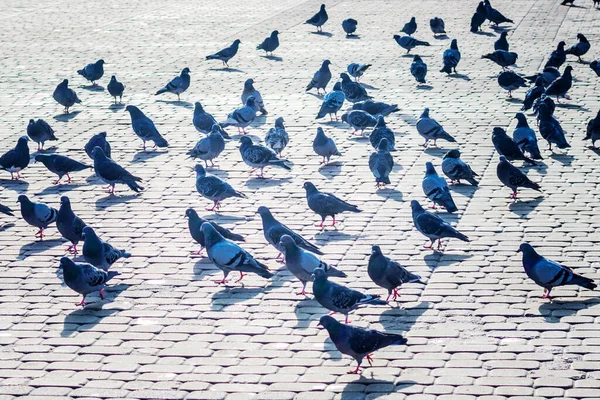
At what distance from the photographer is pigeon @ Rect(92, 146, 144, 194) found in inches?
599

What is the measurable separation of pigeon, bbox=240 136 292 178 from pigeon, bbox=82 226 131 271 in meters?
4.49

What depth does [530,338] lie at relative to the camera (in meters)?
9.80

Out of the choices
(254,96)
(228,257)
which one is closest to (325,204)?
(228,257)

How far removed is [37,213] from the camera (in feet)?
43.7

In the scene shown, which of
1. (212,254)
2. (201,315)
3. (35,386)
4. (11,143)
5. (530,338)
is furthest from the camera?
(11,143)

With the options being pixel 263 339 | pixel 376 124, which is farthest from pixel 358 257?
pixel 376 124

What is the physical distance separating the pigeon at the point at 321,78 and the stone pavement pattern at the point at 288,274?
0.36 meters

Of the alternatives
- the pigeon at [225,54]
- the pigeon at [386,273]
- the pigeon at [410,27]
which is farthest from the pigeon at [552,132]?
the pigeon at [410,27]

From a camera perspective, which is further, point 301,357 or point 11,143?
point 11,143

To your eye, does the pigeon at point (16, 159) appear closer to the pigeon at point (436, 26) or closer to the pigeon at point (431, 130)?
the pigeon at point (431, 130)

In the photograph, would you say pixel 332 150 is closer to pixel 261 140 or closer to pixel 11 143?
pixel 261 140

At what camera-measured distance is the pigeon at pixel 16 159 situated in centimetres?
1611

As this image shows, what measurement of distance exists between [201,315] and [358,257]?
2.45 meters

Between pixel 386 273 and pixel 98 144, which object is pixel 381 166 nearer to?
pixel 386 273
